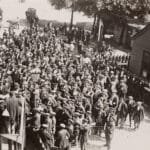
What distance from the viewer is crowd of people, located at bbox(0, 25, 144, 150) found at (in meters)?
14.3

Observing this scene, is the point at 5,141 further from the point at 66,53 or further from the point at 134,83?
the point at 66,53

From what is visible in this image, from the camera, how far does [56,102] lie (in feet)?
52.5

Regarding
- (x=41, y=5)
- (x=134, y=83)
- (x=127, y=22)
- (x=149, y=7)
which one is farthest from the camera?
(x=41, y=5)

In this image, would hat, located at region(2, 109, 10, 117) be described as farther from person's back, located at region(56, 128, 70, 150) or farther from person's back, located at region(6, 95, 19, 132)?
person's back, located at region(56, 128, 70, 150)

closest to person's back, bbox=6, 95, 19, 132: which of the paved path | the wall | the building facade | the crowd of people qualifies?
the crowd of people

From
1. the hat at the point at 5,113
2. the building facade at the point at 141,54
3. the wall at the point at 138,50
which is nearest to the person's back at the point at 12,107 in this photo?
the hat at the point at 5,113

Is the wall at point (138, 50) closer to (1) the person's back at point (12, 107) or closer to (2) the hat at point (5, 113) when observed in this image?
(1) the person's back at point (12, 107)

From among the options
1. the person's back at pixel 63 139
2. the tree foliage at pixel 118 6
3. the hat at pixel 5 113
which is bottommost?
the person's back at pixel 63 139

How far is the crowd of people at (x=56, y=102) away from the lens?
1426 cm

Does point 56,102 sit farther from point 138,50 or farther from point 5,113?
point 138,50

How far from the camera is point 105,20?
44.4m

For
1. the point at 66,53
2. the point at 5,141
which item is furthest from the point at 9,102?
the point at 66,53

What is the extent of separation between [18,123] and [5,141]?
1484mm

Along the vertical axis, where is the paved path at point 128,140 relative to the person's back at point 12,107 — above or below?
below
